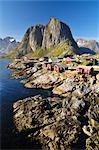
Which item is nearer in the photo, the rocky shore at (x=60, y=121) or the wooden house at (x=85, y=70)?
the rocky shore at (x=60, y=121)

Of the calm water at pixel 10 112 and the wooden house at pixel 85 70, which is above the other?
the wooden house at pixel 85 70

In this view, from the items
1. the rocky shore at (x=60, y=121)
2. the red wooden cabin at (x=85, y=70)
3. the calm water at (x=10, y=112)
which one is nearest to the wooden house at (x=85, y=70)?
the red wooden cabin at (x=85, y=70)

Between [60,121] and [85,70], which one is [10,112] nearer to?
[60,121]

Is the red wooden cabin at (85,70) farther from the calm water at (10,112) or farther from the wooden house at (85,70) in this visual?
the calm water at (10,112)

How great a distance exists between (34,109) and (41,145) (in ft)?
42.5

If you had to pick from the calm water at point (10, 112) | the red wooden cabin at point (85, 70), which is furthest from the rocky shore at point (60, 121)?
the red wooden cabin at point (85, 70)

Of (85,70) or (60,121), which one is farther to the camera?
(85,70)

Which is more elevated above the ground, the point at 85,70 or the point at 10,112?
the point at 85,70

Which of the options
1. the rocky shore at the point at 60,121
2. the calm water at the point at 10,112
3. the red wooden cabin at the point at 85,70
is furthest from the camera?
the red wooden cabin at the point at 85,70

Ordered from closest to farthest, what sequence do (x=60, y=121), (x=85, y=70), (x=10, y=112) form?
→ (x=60, y=121), (x=10, y=112), (x=85, y=70)

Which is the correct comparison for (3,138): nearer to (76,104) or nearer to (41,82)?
(76,104)

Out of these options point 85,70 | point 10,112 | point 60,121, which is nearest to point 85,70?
point 85,70

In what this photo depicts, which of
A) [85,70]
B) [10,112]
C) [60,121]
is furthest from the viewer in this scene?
[85,70]

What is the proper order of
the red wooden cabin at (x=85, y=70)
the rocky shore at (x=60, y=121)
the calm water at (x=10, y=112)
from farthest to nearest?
1. the red wooden cabin at (x=85, y=70)
2. the rocky shore at (x=60, y=121)
3. the calm water at (x=10, y=112)
